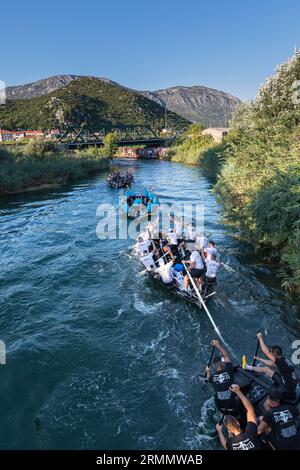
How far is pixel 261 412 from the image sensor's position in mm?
7508

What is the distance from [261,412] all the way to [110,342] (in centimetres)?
596

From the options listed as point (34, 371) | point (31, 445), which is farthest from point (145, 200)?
point (31, 445)

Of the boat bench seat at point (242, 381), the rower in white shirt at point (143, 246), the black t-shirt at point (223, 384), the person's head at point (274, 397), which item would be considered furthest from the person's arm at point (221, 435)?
the rower in white shirt at point (143, 246)

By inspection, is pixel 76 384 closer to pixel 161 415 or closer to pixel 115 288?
pixel 161 415

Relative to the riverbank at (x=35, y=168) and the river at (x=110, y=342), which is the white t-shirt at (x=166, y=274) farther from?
the riverbank at (x=35, y=168)

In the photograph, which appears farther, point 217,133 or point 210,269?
point 217,133

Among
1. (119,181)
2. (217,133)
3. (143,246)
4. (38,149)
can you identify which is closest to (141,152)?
(217,133)

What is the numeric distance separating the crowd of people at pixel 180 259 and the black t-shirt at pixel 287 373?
6.12 meters

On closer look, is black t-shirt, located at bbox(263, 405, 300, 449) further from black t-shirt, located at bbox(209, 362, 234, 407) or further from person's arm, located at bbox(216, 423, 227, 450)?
black t-shirt, located at bbox(209, 362, 234, 407)

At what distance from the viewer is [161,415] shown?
869 cm

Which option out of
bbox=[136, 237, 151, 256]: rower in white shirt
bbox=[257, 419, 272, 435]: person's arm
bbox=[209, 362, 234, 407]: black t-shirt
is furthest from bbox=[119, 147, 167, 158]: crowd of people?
bbox=[257, 419, 272, 435]: person's arm

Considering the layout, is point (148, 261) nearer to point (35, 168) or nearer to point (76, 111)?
point (35, 168)

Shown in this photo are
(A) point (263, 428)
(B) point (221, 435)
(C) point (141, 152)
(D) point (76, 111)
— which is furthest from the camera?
(D) point (76, 111)
